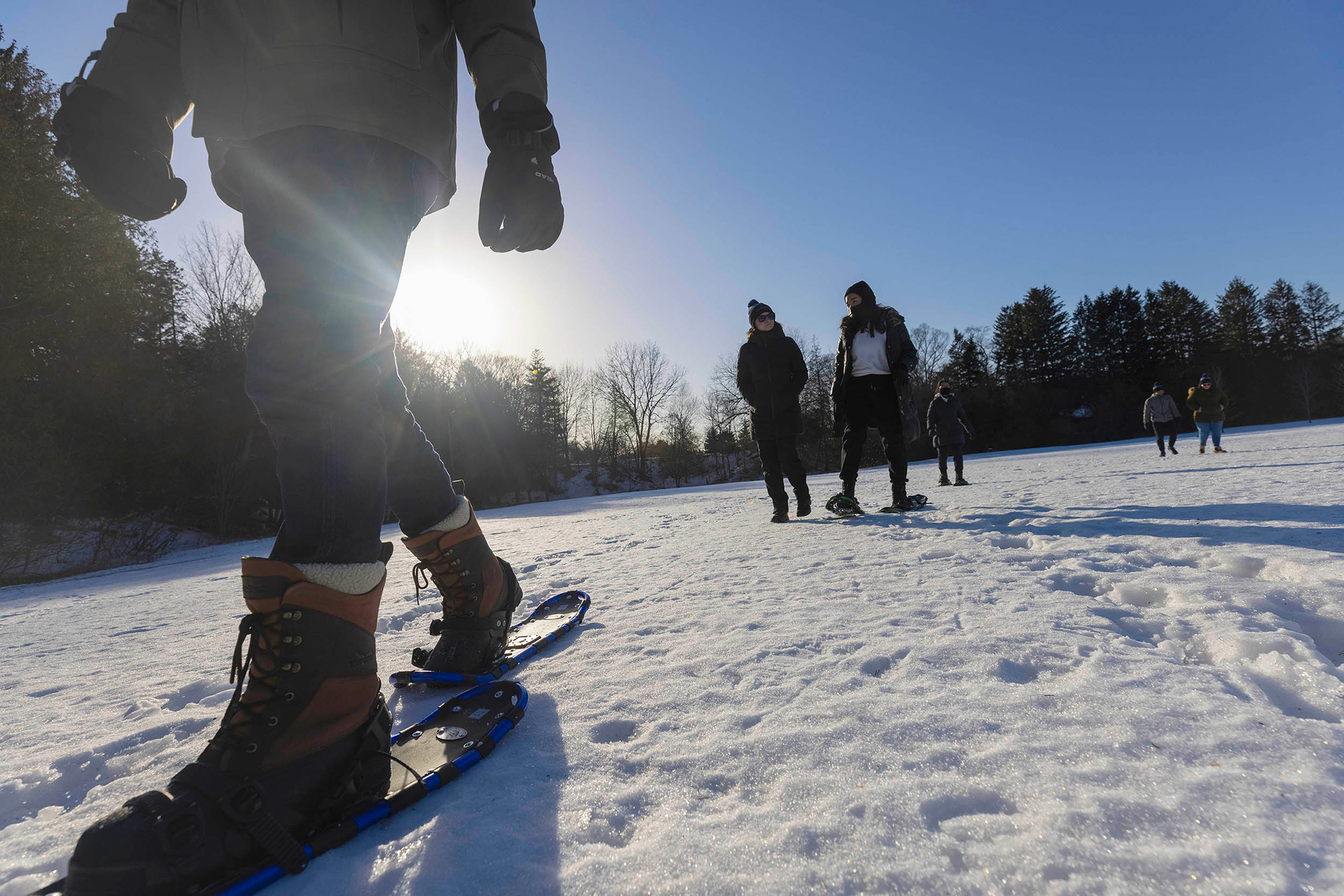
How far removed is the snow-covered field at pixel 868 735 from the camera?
706 mm

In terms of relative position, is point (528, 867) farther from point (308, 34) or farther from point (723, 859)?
point (308, 34)

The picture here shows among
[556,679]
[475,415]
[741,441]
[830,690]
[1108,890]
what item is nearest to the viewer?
[1108,890]

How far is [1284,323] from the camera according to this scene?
40.4 metres

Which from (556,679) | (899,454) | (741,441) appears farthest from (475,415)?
(556,679)

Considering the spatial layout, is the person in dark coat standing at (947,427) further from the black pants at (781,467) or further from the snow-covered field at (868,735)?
the snow-covered field at (868,735)

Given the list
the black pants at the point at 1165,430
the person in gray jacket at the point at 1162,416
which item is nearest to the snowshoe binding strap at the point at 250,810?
the person in gray jacket at the point at 1162,416

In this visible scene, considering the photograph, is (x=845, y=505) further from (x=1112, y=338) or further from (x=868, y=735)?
(x=1112, y=338)

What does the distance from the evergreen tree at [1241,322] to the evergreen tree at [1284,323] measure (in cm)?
60

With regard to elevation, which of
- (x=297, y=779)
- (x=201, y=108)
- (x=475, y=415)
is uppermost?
(x=475, y=415)

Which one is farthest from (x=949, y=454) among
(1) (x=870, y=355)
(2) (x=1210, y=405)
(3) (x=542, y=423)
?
(3) (x=542, y=423)

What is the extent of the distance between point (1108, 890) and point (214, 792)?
1166 millimetres

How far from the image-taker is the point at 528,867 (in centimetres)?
75

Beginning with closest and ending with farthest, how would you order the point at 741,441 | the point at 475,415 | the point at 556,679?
the point at 556,679 → the point at 475,415 → the point at 741,441

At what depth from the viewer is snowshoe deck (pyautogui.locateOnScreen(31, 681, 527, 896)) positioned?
0.77 meters
